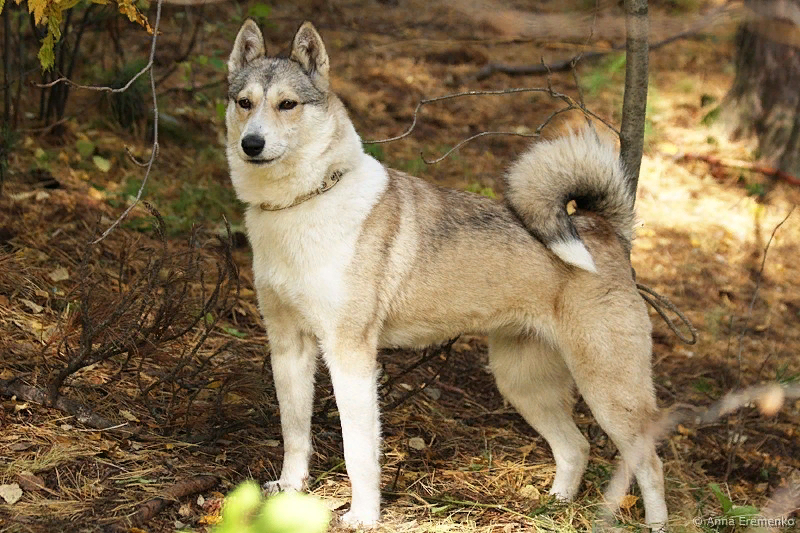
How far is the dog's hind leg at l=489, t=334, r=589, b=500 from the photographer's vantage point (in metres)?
4.34

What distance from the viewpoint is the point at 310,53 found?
159 inches

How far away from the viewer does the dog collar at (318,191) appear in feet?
12.6

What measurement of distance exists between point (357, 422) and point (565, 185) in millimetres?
1504

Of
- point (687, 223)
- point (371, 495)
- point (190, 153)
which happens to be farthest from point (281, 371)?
point (687, 223)

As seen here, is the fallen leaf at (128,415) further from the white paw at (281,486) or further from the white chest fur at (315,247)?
the white chest fur at (315,247)

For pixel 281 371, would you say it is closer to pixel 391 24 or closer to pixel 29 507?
pixel 29 507

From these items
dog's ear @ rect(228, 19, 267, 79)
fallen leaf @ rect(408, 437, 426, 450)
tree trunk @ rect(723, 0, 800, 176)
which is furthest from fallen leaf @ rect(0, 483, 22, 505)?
tree trunk @ rect(723, 0, 800, 176)

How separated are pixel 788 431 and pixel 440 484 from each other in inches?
97.3

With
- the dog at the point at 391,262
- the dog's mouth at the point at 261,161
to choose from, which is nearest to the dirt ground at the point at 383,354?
the dog at the point at 391,262

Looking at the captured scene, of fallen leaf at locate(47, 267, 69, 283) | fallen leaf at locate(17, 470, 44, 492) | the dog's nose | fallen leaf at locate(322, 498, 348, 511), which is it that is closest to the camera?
fallen leaf at locate(17, 470, 44, 492)

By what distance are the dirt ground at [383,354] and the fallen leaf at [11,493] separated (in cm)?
4

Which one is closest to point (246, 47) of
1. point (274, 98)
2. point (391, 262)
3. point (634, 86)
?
point (274, 98)

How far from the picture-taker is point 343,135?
156 inches

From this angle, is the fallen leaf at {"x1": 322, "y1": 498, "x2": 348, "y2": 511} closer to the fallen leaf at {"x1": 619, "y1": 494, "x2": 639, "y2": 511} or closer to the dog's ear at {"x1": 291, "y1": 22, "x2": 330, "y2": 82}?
the fallen leaf at {"x1": 619, "y1": 494, "x2": 639, "y2": 511}
